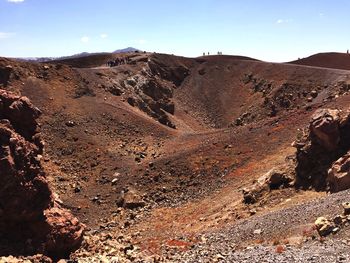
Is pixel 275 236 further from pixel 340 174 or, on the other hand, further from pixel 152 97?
pixel 152 97

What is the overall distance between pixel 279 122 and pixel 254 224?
18445mm

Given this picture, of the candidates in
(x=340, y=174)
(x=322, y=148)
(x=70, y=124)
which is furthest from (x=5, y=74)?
(x=340, y=174)

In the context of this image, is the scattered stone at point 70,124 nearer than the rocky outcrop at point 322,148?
No

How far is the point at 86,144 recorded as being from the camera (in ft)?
132

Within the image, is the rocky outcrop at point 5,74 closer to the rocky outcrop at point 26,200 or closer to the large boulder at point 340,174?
the rocky outcrop at point 26,200

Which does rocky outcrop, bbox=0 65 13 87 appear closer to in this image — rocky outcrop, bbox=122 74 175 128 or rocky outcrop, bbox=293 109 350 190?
rocky outcrop, bbox=122 74 175 128

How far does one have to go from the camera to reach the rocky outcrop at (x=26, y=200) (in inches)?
709

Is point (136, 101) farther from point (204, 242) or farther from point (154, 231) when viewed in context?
point (204, 242)

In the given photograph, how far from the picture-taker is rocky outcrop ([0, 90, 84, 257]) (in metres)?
18.0

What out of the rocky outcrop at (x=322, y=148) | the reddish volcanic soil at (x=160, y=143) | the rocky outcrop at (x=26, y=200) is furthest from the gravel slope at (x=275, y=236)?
the rocky outcrop at (x=26, y=200)

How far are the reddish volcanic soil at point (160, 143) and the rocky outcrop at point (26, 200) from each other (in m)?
4.17

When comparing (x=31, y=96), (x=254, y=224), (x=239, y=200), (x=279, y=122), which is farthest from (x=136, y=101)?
(x=254, y=224)

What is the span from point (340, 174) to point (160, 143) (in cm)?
2307

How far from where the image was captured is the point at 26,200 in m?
18.5
